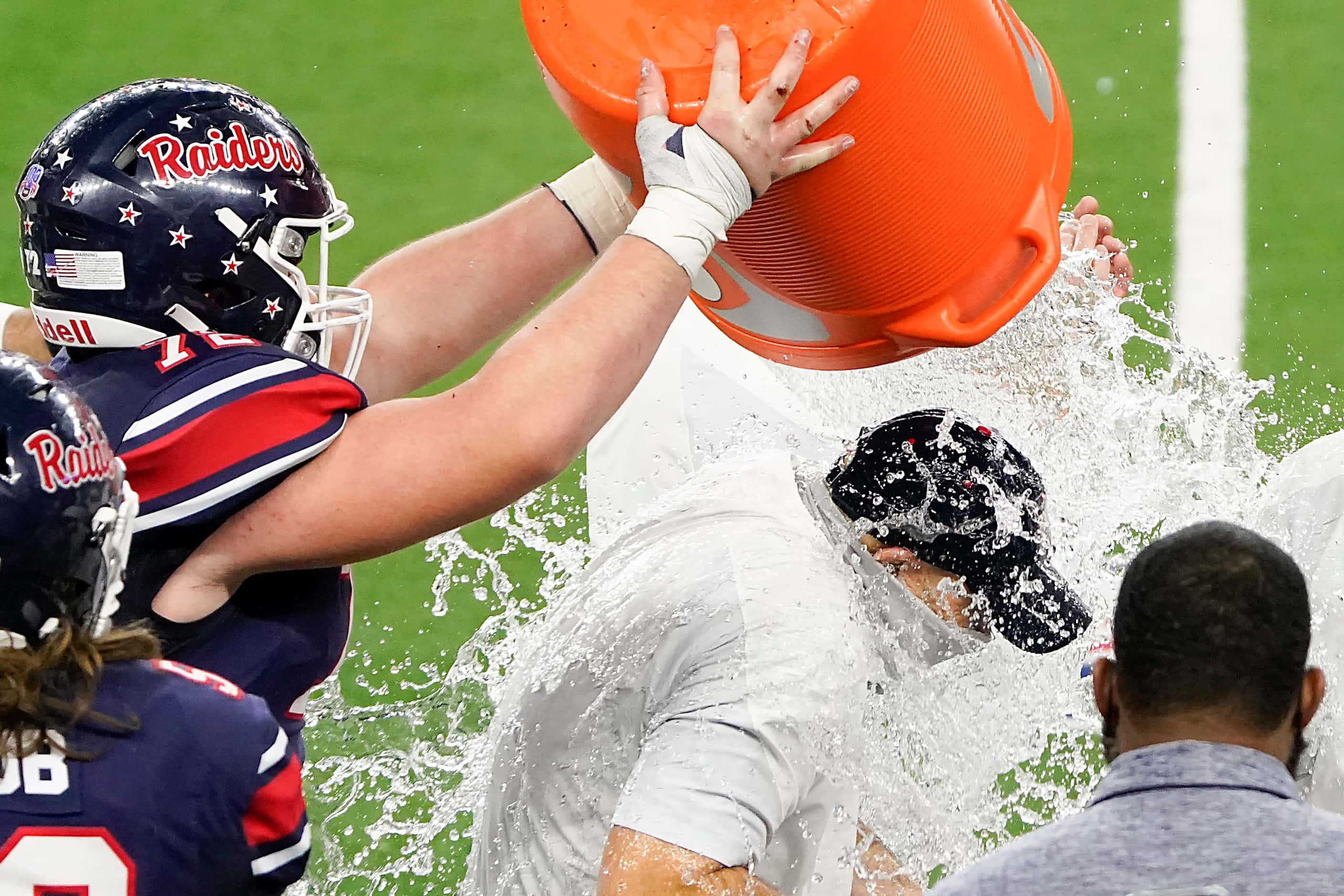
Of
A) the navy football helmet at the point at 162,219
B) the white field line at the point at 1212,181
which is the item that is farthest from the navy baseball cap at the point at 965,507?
the white field line at the point at 1212,181

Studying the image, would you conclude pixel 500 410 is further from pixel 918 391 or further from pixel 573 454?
pixel 918 391

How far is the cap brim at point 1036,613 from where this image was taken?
2.44 metres

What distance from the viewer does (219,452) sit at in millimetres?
1896

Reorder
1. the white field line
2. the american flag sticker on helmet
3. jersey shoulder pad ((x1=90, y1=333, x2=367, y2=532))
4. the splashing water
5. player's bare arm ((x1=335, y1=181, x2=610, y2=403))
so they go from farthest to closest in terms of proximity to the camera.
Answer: the white field line
the splashing water
player's bare arm ((x1=335, y1=181, x2=610, y2=403))
the american flag sticker on helmet
jersey shoulder pad ((x1=90, y1=333, x2=367, y2=532))

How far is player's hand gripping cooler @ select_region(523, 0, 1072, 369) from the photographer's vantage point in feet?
6.65

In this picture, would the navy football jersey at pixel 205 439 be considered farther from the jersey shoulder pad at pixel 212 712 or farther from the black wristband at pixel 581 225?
→ the black wristband at pixel 581 225

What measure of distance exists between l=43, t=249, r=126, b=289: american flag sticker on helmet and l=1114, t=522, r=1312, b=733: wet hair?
1.26m

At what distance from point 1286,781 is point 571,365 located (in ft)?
2.94

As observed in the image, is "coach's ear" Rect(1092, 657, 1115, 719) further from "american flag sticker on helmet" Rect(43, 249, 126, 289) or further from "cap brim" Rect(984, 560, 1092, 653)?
"american flag sticker on helmet" Rect(43, 249, 126, 289)

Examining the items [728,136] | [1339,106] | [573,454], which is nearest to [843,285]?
[728,136]

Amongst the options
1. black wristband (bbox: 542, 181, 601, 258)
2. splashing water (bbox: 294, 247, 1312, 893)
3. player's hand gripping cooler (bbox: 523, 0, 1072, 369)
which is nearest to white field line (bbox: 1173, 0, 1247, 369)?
splashing water (bbox: 294, 247, 1312, 893)

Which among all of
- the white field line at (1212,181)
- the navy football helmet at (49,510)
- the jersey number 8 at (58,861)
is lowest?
the white field line at (1212,181)

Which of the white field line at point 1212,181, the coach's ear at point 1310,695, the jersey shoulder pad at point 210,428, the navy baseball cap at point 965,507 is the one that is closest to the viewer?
the coach's ear at point 1310,695

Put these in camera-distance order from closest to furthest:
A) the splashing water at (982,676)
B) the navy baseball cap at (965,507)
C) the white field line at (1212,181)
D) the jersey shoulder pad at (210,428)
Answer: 1. the jersey shoulder pad at (210,428)
2. the navy baseball cap at (965,507)
3. the splashing water at (982,676)
4. the white field line at (1212,181)
